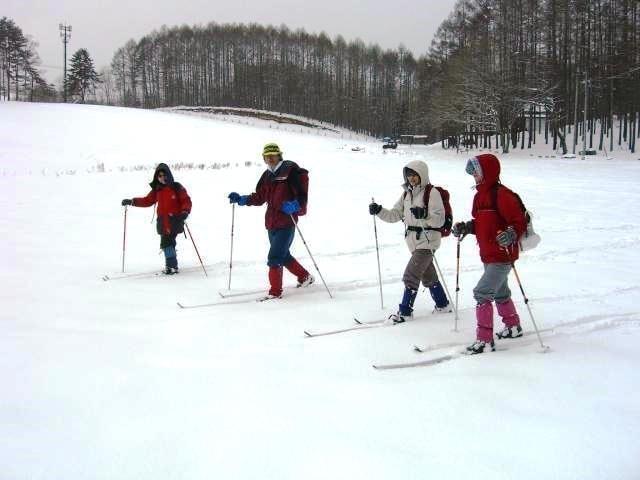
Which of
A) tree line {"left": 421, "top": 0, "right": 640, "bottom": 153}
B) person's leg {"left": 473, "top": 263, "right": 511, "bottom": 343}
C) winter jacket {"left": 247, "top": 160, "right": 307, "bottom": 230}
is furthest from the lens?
tree line {"left": 421, "top": 0, "right": 640, "bottom": 153}

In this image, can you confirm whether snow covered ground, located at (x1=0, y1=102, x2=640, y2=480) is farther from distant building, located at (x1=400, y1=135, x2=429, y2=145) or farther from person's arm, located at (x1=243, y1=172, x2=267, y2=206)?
distant building, located at (x1=400, y1=135, x2=429, y2=145)

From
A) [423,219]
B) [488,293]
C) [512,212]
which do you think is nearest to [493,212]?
[512,212]

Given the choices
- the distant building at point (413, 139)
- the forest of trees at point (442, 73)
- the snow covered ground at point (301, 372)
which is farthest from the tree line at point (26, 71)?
the snow covered ground at point (301, 372)

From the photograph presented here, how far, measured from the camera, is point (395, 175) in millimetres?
20578

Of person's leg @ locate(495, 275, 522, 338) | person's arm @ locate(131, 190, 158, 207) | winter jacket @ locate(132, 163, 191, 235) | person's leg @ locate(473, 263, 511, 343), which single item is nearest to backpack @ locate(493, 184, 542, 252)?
person's leg @ locate(473, 263, 511, 343)

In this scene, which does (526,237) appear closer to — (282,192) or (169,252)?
(282,192)

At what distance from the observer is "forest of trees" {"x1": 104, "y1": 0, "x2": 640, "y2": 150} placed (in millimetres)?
39625

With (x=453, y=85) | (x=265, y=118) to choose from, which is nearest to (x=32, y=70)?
(x=265, y=118)

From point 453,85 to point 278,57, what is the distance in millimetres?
52406

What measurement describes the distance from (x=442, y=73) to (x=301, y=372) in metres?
51.7

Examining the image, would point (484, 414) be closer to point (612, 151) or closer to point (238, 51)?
point (612, 151)

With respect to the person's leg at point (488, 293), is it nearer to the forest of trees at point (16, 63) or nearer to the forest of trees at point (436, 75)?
the forest of trees at point (436, 75)

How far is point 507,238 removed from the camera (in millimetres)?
4176

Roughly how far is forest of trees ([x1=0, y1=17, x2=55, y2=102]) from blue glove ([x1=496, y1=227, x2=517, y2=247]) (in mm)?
74908
